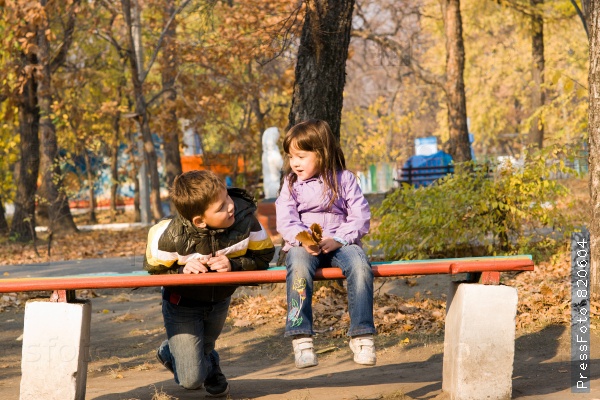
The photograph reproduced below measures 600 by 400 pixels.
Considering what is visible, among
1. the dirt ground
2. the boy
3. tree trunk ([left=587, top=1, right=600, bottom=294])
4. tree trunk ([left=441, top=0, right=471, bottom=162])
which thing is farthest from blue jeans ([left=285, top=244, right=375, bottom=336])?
tree trunk ([left=441, top=0, right=471, bottom=162])

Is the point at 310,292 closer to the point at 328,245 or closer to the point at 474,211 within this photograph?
the point at 328,245

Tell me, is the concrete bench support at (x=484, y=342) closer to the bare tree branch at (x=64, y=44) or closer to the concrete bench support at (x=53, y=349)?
the concrete bench support at (x=53, y=349)

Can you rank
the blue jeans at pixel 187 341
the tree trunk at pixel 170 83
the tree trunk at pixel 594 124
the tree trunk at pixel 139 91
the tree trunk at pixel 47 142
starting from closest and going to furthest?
the blue jeans at pixel 187 341, the tree trunk at pixel 594 124, the tree trunk at pixel 47 142, the tree trunk at pixel 139 91, the tree trunk at pixel 170 83

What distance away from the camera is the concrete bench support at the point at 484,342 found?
4.44 metres

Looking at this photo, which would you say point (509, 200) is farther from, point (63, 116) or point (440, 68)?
point (440, 68)

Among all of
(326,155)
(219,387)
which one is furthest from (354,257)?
(219,387)

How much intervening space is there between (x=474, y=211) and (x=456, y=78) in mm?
7693

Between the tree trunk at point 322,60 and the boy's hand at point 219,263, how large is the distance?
3.49 meters

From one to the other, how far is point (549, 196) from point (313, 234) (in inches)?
218

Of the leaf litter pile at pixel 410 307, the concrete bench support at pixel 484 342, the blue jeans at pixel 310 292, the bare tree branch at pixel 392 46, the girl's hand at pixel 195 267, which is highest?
the bare tree branch at pixel 392 46

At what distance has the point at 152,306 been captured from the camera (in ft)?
29.0

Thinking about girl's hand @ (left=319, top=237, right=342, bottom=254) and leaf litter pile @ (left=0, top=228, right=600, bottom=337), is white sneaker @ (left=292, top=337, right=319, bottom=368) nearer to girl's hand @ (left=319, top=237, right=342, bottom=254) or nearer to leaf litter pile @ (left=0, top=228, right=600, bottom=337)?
girl's hand @ (left=319, top=237, right=342, bottom=254)

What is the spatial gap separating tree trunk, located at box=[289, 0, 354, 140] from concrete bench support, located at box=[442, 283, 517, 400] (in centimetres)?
349

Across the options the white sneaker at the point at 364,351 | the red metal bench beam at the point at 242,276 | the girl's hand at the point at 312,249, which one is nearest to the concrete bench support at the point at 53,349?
the red metal bench beam at the point at 242,276
